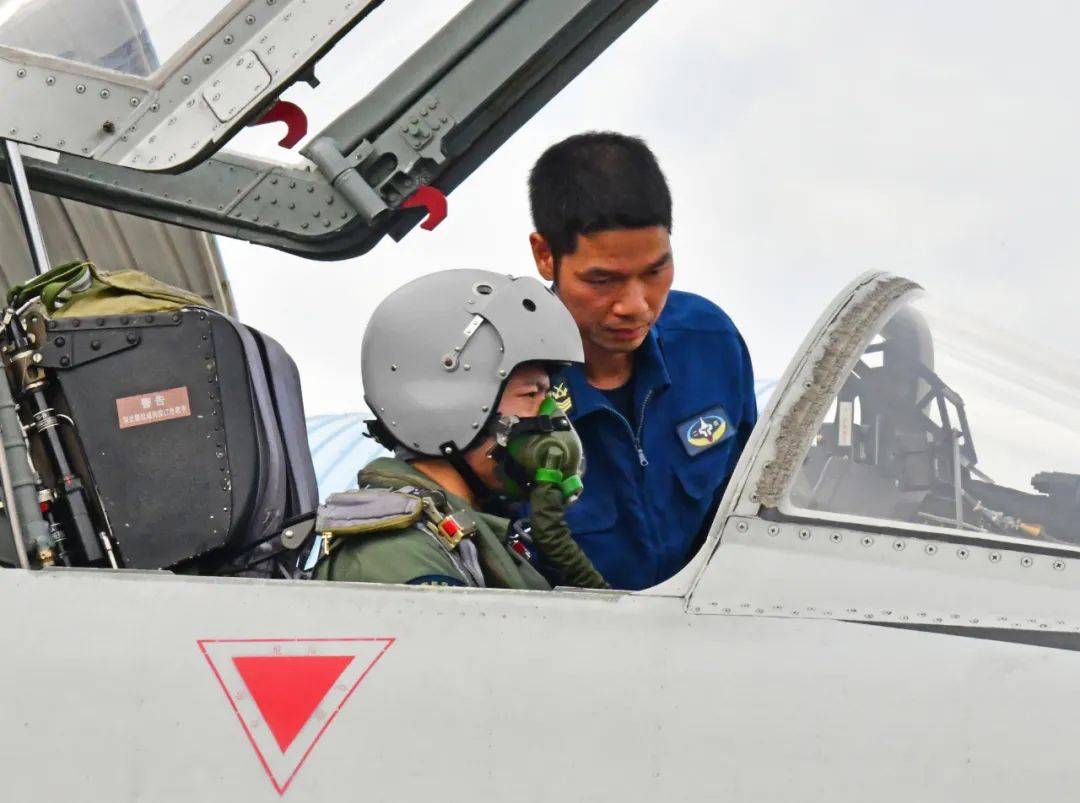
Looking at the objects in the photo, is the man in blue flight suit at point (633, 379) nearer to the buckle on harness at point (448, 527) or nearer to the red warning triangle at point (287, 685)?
the buckle on harness at point (448, 527)

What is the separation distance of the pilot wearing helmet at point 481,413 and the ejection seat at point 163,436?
20 cm

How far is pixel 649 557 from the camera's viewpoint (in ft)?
9.53

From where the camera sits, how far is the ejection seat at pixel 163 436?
2.40m

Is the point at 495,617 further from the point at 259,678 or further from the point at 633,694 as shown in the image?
the point at 259,678

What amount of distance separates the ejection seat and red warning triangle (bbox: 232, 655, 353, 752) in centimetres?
37

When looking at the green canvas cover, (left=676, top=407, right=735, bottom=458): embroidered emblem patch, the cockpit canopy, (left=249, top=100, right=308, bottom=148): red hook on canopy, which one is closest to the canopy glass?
the cockpit canopy

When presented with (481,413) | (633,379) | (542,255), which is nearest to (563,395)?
(633,379)

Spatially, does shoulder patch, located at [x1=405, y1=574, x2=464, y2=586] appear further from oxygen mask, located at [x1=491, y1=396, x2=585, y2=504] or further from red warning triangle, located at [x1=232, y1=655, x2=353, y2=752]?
oxygen mask, located at [x1=491, y1=396, x2=585, y2=504]

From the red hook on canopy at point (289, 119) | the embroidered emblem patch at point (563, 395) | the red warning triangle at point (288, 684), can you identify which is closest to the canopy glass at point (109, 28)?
the red hook on canopy at point (289, 119)

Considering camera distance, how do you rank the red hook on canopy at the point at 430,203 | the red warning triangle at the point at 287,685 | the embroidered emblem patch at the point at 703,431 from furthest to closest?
the red hook on canopy at the point at 430,203 → the embroidered emblem patch at the point at 703,431 → the red warning triangle at the point at 287,685

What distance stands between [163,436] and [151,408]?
0.17ft

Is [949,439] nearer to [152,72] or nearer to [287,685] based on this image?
[287,685]

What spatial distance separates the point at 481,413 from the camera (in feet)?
8.11

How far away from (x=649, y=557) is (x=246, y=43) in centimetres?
137
